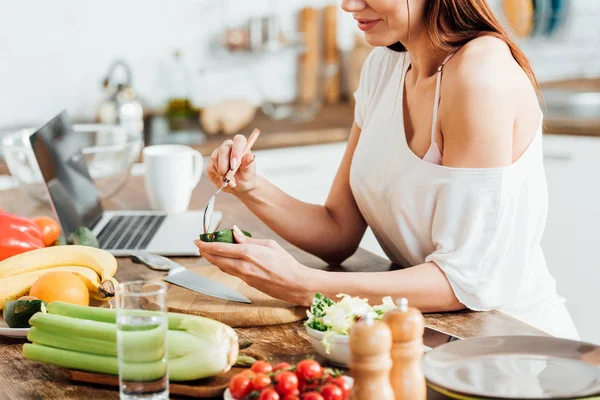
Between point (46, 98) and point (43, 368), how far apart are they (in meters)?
2.47

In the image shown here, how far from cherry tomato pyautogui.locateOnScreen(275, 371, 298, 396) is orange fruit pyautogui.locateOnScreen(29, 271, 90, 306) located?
0.52 metres

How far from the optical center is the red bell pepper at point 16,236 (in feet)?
5.22

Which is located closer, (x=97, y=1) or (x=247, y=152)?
(x=247, y=152)

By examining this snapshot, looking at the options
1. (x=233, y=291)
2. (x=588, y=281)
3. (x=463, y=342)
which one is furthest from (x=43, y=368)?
(x=588, y=281)

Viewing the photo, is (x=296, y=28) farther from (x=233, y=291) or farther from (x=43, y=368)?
(x=43, y=368)

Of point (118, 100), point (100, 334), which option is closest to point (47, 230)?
point (100, 334)

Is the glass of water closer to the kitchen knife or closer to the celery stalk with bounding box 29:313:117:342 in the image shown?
the celery stalk with bounding box 29:313:117:342

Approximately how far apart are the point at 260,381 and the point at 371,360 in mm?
134

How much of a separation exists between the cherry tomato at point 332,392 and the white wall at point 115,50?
9.18 ft

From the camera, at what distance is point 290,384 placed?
93 cm

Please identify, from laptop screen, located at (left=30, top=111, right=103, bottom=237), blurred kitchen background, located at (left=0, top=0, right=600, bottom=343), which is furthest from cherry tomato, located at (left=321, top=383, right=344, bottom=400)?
blurred kitchen background, located at (left=0, top=0, right=600, bottom=343)

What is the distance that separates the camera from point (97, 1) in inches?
138

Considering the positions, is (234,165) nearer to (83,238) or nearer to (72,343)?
(83,238)

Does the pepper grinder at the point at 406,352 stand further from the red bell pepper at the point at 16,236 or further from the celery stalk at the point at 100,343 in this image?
the red bell pepper at the point at 16,236
